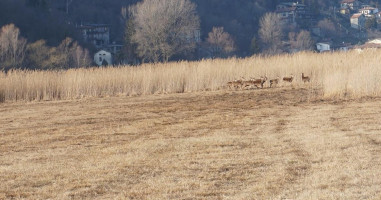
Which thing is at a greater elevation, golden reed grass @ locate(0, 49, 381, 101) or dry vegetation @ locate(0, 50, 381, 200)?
golden reed grass @ locate(0, 49, 381, 101)

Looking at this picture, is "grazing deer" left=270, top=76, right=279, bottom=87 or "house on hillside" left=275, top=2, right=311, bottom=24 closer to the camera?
"grazing deer" left=270, top=76, right=279, bottom=87

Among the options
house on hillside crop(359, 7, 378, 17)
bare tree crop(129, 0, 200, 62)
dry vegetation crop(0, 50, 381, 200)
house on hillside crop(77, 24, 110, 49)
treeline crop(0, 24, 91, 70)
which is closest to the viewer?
dry vegetation crop(0, 50, 381, 200)

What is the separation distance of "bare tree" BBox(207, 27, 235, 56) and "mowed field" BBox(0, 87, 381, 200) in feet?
160

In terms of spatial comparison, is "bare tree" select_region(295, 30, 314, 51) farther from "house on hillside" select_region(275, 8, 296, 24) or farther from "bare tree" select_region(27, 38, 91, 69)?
"bare tree" select_region(27, 38, 91, 69)

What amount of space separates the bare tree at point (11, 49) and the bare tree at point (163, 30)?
34.9 ft

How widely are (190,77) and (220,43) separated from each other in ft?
149

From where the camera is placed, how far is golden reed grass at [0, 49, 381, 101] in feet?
56.4

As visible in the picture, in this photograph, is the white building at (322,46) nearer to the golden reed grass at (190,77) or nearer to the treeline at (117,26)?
the treeline at (117,26)

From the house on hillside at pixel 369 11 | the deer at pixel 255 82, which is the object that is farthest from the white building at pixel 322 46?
the deer at pixel 255 82

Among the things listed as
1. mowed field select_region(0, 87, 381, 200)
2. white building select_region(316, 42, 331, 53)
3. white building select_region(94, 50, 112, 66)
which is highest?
white building select_region(316, 42, 331, 53)

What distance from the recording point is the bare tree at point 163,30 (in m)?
51.9

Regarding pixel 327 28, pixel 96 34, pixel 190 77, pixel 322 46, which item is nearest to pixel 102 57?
pixel 96 34

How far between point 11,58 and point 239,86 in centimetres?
2748

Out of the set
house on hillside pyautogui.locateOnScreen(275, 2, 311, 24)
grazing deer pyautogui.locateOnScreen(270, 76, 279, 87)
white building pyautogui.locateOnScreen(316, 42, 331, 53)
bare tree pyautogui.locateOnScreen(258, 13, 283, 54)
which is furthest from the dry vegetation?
house on hillside pyautogui.locateOnScreen(275, 2, 311, 24)
